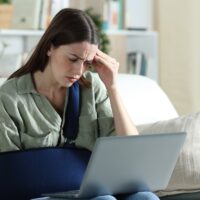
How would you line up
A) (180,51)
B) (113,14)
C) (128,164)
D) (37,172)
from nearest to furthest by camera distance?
(128,164) < (37,172) < (113,14) < (180,51)

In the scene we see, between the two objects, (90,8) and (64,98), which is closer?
(64,98)

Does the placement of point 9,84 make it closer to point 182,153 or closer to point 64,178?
point 64,178

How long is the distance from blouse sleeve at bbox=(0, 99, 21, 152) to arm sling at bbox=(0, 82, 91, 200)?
0.04 meters

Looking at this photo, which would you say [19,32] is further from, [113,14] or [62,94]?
Answer: [62,94]

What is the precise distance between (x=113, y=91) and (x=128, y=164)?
0.43 meters

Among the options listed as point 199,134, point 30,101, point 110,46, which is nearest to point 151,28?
point 110,46

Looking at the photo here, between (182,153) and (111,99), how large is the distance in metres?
0.33

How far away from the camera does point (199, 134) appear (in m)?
2.10

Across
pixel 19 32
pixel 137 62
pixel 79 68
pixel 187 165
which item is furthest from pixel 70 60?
pixel 137 62

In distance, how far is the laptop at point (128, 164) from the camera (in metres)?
1.54

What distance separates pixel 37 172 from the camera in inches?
70.6

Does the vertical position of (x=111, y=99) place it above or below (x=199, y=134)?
above

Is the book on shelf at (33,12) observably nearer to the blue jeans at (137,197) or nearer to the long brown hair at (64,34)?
the long brown hair at (64,34)

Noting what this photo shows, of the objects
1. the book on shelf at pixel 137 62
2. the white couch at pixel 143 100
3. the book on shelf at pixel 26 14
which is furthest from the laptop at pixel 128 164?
the book on shelf at pixel 137 62
